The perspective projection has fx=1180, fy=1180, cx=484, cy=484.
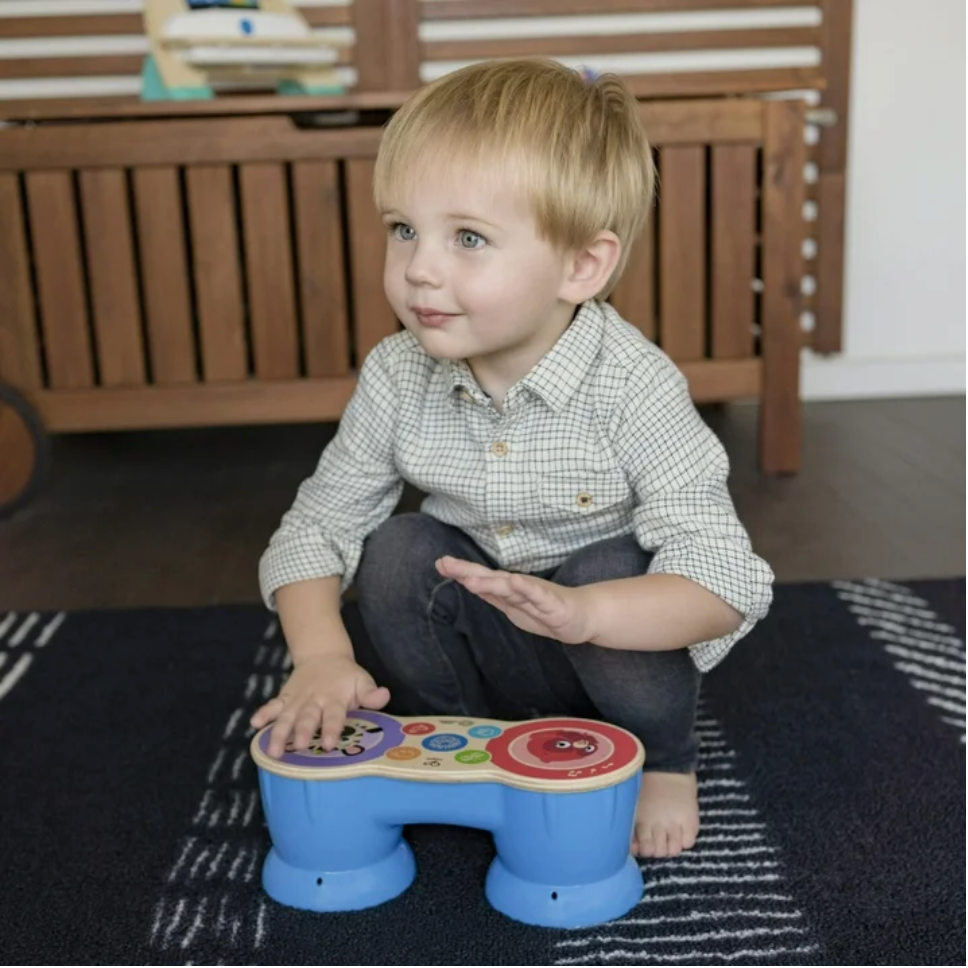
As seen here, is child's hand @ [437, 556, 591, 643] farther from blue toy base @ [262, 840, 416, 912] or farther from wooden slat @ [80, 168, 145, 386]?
Result: wooden slat @ [80, 168, 145, 386]

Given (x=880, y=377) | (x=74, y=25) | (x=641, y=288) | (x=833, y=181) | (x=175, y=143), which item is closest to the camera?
(x=175, y=143)

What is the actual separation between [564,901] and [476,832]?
0.37 feet

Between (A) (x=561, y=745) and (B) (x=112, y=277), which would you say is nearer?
(A) (x=561, y=745)

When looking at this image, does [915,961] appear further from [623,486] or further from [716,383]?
[716,383]

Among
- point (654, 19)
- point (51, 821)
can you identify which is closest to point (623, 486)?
point (51, 821)

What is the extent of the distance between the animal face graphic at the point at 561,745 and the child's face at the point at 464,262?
0.81ft

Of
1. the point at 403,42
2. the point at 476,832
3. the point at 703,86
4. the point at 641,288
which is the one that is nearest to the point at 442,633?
the point at 476,832

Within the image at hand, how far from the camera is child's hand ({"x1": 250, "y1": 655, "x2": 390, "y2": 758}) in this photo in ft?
2.37

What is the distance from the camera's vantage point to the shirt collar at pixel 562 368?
80cm

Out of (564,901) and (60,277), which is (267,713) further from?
(60,277)

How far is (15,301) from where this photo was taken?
165cm

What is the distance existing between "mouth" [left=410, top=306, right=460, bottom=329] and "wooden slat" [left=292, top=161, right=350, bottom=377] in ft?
3.15

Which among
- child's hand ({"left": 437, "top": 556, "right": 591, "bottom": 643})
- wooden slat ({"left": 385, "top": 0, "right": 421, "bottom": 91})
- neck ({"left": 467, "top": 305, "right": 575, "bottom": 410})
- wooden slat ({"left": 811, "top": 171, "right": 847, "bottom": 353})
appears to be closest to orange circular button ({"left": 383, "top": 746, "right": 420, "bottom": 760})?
child's hand ({"left": 437, "top": 556, "right": 591, "bottom": 643})

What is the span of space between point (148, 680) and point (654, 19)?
1639mm
